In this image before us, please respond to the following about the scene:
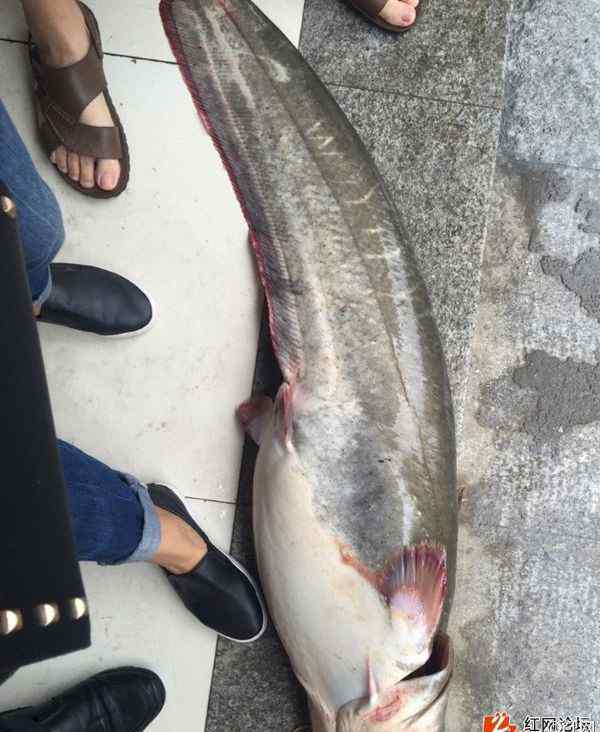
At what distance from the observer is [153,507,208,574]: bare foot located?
1.59 m

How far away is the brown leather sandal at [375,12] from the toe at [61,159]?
952 millimetres

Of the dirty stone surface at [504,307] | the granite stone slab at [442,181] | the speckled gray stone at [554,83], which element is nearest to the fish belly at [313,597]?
the dirty stone surface at [504,307]

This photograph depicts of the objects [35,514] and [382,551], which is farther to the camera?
[382,551]

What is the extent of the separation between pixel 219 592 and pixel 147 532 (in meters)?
0.35

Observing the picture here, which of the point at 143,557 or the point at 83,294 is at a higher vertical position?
the point at 83,294

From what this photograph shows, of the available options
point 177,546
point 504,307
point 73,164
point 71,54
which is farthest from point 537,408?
point 71,54

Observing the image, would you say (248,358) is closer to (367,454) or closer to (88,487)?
(367,454)

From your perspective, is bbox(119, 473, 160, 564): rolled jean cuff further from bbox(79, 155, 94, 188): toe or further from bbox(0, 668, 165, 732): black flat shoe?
bbox(79, 155, 94, 188): toe

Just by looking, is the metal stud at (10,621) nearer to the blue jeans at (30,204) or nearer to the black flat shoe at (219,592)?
the blue jeans at (30,204)

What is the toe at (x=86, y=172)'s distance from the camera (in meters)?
1.85

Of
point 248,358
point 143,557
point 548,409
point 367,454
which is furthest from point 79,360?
point 548,409

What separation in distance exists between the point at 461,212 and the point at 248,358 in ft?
2.49

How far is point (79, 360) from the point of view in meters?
1.86

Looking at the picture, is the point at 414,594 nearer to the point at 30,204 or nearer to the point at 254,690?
the point at 254,690
